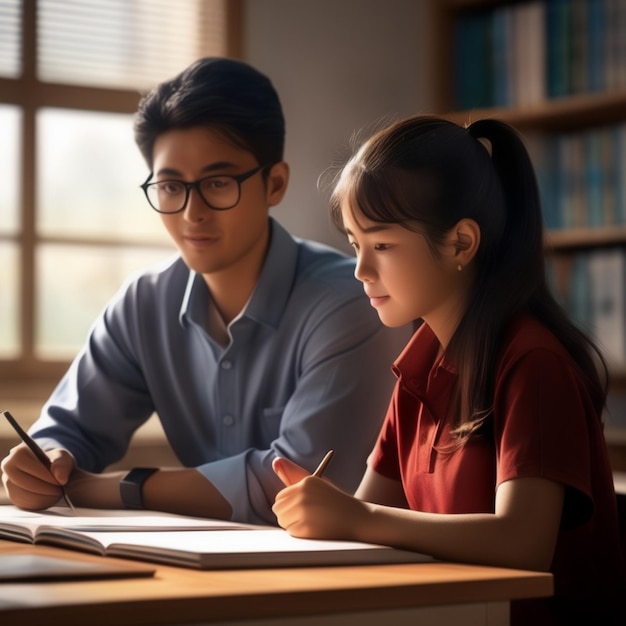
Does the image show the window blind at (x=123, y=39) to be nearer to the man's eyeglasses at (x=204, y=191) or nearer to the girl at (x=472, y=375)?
the man's eyeglasses at (x=204, y=191)

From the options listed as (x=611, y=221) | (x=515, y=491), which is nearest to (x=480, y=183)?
(x=515, y=491)

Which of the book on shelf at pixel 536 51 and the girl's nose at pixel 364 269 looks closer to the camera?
the girl's nose at pixel 364 269

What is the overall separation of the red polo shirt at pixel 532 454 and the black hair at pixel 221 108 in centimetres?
59

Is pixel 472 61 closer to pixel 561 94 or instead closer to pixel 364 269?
pixel 561 94

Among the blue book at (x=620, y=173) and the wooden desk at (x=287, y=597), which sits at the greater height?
the blue book at (x=620, y=173)

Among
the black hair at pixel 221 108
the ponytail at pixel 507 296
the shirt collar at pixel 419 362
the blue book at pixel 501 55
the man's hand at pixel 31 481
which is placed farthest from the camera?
the blue book at pixel 501 55

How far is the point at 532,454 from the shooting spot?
3.90 feet

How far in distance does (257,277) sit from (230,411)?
0.24m

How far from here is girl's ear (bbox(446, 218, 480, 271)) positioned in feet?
4.53

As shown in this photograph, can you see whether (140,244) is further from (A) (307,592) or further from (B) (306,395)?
(A) (307,592)

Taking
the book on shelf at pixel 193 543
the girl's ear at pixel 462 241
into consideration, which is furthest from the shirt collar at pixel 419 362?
the book on shelf at pixel 193 543

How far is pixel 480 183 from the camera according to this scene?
1.40 meters

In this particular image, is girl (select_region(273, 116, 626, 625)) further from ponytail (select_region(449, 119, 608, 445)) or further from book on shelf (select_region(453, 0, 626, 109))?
book on shelf (select_region(453, 0, 626, 109))

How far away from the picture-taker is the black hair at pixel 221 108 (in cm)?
188
